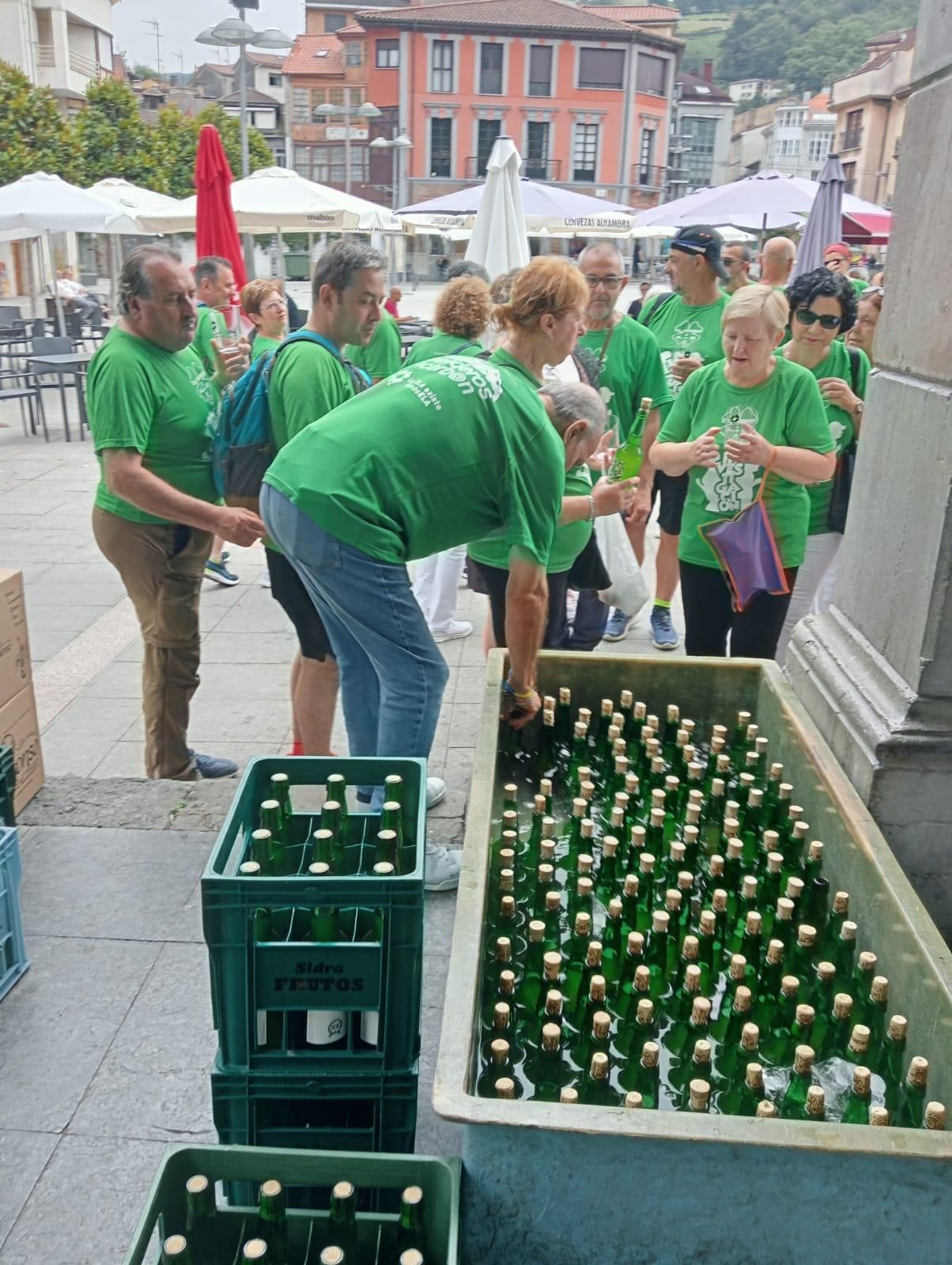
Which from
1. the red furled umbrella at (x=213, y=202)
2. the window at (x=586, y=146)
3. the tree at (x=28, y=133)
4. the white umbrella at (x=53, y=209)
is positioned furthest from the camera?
the window at (x=586, y=146)

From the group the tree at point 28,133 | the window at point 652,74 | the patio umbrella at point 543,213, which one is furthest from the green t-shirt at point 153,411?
the window at point 652,74

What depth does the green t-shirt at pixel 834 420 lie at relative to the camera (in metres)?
4.81

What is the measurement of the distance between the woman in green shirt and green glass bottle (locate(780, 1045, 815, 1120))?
8.43ft

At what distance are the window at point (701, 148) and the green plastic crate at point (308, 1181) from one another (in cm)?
10368

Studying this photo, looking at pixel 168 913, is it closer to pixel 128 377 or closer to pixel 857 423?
pixel 128 377

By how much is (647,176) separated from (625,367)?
69.4 meters

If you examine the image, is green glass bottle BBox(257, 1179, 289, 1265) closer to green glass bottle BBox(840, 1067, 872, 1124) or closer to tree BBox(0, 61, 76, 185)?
green glass bottle BBox(840, 1067, 872, 1124)

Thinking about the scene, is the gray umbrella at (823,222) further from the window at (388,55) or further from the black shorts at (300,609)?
the window at (388,55)

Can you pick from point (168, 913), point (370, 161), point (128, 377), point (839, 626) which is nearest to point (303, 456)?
point (128, 377)

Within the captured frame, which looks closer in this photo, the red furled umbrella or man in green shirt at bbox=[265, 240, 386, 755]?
man in green shirt at bbox=[265, 240, 386, 755]

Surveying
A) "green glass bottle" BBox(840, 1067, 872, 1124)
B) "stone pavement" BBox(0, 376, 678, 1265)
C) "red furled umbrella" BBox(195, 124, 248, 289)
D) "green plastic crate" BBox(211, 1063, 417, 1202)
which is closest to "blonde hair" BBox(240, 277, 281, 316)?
"red furled umbrella" BBox(195, 124, 248, 289)

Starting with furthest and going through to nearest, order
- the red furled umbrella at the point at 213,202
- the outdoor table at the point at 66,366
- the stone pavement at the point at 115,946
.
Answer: the outdoor table at the point at 66,366, the red furled umbrella at the point at 213,202, the stone pavement at the point at 115,946

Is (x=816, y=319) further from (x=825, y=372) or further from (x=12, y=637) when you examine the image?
(x=12, y=637)

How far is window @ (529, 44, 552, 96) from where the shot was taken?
64.0m
